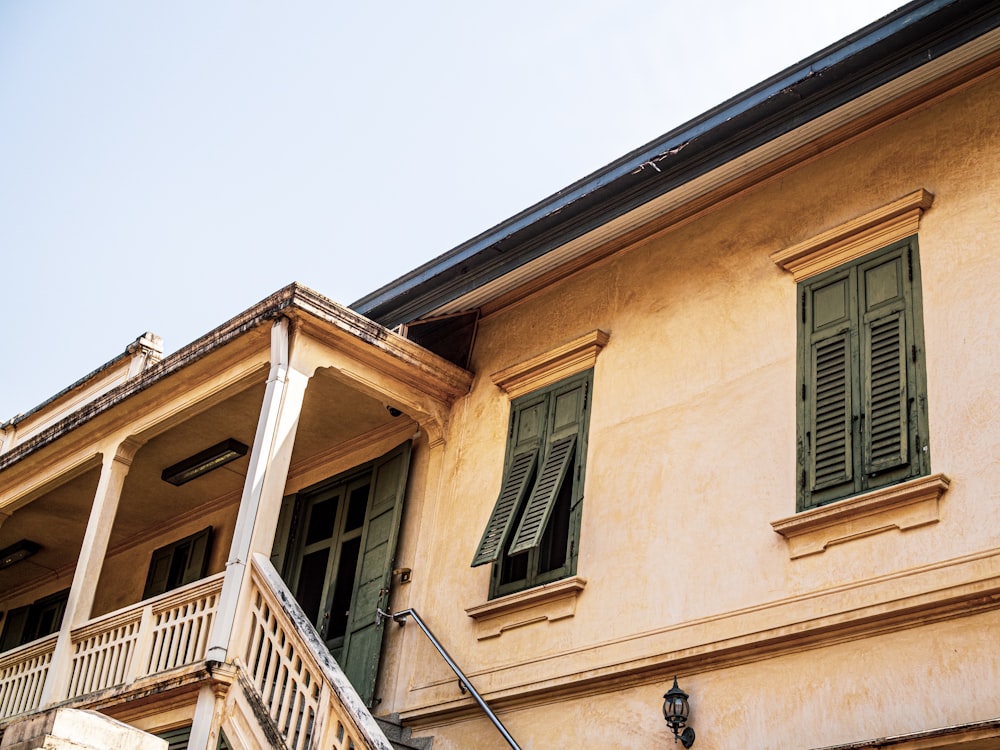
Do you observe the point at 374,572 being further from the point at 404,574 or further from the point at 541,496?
the point at 541,496

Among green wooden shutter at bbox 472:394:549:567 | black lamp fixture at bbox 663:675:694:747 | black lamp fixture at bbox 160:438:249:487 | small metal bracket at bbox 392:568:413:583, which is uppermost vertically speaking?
black lamp fixture at bbox 160:438:249:487

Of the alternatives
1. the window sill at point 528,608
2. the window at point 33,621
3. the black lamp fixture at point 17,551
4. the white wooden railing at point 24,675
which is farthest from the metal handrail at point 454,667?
the window at point 33,621

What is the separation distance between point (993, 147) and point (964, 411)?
1964mm

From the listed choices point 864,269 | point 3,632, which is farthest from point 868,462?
point 3,632

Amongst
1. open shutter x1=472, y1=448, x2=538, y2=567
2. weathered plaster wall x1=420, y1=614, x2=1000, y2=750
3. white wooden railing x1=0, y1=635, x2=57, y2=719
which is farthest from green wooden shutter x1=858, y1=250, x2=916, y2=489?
white wooden railing x1=0, y1=635, x2=57, y2=719

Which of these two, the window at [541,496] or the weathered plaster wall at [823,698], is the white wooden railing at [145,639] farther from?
the weathered plaster wall at [823,698]

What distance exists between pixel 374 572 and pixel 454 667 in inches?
69.0

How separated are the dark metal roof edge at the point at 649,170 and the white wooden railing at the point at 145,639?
332 cm

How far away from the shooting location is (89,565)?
1145 centimetres

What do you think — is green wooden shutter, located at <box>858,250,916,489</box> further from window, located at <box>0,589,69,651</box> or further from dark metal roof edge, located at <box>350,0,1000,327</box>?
window, located at <box>0,589,69,651</box>

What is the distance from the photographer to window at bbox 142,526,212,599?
14250 mm

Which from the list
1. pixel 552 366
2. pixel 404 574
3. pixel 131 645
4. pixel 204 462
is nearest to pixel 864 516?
pixel 552 366

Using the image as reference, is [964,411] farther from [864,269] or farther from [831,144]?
[831,144]

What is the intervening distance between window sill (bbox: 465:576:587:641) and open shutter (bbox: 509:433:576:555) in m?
0.36
